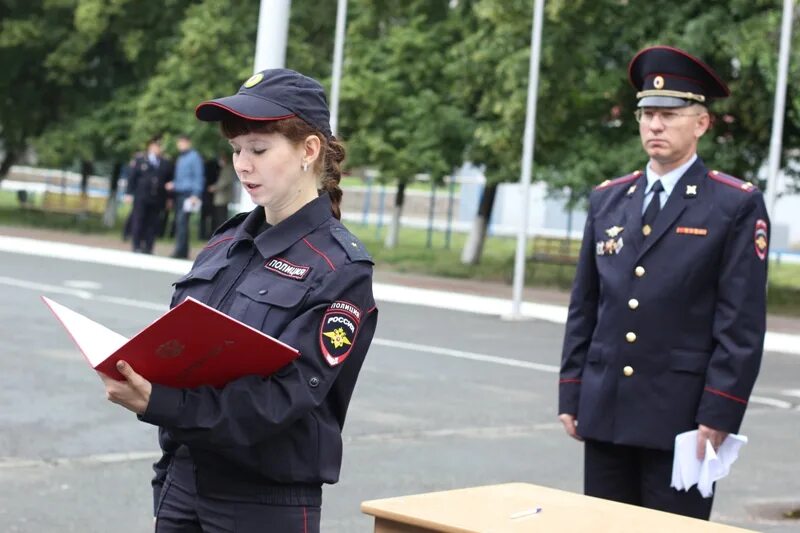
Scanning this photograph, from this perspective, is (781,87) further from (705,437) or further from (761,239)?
(705,437)

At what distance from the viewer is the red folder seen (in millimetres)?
3025

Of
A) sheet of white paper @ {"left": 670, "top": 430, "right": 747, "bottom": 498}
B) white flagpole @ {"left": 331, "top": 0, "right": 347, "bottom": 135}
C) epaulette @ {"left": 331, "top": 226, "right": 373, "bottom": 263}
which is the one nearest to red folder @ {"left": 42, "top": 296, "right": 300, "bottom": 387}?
epaulette @ {"left": 331, "top": 226, "right": 373, "bottom": 263}

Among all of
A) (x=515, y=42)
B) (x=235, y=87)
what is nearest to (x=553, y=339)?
(x=515, y=42)

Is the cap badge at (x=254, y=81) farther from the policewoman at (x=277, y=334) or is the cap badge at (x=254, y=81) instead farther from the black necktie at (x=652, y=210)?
the black necktie at (x=652, y=210)

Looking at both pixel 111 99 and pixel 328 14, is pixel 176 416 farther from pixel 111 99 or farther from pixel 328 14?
pixel 111 99

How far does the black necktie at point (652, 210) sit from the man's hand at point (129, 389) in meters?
2.24

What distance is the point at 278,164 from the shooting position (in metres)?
3.39

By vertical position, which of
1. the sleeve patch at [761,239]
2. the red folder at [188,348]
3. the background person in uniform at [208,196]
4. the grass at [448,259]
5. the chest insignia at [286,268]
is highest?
the sleeve patch at [761,239]

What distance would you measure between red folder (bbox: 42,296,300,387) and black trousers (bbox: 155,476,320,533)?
0.31 metres

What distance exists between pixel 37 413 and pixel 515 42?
1731 cm

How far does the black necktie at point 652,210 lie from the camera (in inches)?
193

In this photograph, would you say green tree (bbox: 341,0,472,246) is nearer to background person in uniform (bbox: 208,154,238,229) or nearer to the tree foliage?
the tree foliage

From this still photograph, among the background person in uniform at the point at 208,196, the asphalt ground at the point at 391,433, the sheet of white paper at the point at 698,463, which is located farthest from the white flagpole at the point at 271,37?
the background person in uniform at the point at 208,196

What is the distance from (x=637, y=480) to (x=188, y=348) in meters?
2.15
